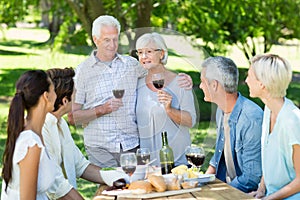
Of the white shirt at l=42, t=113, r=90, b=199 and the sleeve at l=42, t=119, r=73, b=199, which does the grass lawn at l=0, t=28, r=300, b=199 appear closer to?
the white shirt at l=42, t=113, r=90, b=199

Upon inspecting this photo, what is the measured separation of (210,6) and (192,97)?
8059 millimetres

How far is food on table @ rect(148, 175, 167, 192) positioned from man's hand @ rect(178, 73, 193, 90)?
2.30ft

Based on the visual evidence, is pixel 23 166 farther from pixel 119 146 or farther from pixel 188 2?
pixel 188 2

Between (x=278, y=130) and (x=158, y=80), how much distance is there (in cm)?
81

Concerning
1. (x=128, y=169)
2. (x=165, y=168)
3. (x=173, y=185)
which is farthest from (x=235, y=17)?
(x=173, y=185)

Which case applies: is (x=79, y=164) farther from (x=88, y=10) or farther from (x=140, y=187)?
(x=88, y=10)

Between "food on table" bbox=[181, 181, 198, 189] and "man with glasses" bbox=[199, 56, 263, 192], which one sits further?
"man with glasses" bbox=[199, 56, 263, 192]

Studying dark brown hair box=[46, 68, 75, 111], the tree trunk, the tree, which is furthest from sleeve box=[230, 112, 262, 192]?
the tree

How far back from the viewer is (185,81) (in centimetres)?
449

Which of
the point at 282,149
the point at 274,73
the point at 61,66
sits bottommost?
the point at 61,66

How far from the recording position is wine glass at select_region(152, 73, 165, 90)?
4480mm

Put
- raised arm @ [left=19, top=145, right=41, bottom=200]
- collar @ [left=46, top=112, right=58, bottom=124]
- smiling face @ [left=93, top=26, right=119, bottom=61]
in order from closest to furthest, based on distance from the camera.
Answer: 1. raised arm @ [left=19, top=145, right=41, bottom=200]
2. collar @ [left=46, top=112, right=58, bottom=124]
3. smiling face @ [left=93, top=26, right=119, bottom=61]

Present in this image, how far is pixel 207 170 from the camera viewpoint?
4953 millimetres

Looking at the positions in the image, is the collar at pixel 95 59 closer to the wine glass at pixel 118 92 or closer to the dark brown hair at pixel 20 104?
the wine glass at pixel 118 92
